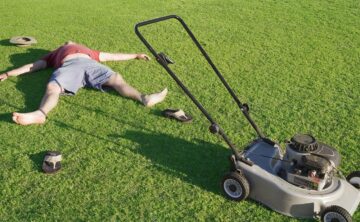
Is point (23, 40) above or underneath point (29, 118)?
underneath

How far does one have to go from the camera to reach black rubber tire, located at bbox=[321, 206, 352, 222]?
320 centimetres

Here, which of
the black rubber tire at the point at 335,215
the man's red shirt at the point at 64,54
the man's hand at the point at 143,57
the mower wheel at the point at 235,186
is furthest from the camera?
the man's hand at the point at 143,57

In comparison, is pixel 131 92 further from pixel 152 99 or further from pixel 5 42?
pixel 5 42

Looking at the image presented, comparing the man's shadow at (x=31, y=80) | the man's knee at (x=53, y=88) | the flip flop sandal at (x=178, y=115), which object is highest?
the flip flop sandal at (x=178, y=115)

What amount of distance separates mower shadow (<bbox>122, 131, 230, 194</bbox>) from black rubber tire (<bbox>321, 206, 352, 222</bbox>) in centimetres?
92

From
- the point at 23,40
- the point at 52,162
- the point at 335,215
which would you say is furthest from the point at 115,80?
the point at 335,215

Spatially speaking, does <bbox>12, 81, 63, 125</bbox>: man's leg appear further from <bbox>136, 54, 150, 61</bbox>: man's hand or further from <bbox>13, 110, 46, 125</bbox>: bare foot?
<bbox>136, 54, 150, 61</bbox>: man's hand

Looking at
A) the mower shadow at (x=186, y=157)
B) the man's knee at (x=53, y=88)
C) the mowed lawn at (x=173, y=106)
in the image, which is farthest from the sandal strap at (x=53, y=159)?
the man's knee at (x=53, y=88)

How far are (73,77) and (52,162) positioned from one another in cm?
157

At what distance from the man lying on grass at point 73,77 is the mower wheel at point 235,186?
69.3 inches

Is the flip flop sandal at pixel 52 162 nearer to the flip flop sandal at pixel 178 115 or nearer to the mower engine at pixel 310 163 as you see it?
the flip flop sandal at pixel 178 115

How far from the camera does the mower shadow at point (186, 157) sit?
4.03 metres

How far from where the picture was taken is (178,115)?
16.0 feet

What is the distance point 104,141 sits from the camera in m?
4.57
